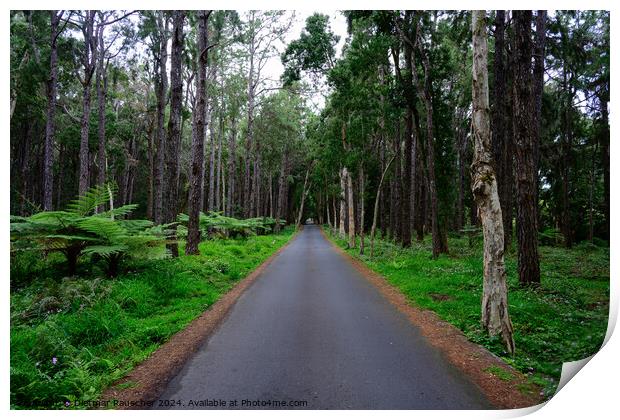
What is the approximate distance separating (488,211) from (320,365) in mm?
3071

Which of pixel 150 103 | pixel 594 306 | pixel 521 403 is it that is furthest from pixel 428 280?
pixel 150 103

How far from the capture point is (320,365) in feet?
14.0

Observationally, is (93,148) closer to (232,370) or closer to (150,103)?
(150,103)

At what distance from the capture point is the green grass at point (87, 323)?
139 inches

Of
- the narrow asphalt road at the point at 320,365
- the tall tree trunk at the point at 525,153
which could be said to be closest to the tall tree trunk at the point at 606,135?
the tall tree trunk at the point at 525,153

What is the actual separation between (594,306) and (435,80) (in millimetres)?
10760

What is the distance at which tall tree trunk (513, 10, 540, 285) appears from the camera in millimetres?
7945

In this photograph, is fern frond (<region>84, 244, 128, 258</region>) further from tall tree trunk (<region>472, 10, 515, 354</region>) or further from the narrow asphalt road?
tall tree trunk (<region>472, 10, 515, 354</region>)

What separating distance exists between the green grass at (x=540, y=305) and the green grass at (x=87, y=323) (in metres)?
4.55

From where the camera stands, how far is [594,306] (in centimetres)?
554

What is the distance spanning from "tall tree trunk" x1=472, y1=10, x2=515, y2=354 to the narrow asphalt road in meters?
1.06

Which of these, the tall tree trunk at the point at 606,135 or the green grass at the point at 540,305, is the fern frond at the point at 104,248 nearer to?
the green grass at the point at 540,305

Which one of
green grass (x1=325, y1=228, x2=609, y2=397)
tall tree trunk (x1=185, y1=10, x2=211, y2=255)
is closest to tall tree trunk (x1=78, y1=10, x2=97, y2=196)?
tall tree trunk (x1=185, y1=10, x2=211, y2=255)

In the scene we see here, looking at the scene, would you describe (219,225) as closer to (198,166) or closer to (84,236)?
(198,166)
